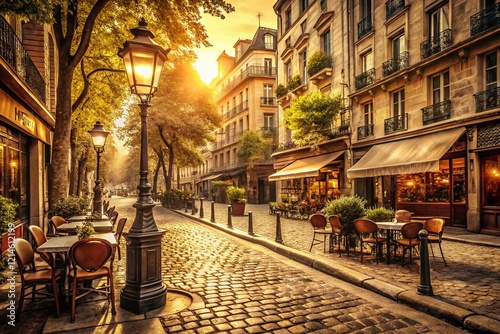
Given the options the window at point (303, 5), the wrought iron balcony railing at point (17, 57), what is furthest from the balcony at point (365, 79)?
the wrought iron balcony railing at point (17, 57)

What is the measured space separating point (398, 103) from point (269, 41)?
77.2 feet

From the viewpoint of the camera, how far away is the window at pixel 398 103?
48.5 feet

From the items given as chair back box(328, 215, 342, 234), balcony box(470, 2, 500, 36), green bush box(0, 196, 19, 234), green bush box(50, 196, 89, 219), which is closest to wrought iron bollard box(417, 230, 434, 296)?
chair back box(328, 215, 342, 234)

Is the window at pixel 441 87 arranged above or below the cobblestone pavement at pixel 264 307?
above

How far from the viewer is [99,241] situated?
416 cm

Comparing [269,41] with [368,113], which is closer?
[368,113]

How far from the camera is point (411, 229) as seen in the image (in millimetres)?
6504

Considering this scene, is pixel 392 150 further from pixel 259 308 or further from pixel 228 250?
pixel 259 308

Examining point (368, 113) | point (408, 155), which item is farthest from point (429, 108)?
point (368, 113)

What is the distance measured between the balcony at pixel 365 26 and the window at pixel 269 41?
62.9ft

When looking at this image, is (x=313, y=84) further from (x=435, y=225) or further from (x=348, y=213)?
(x=435, y=225)

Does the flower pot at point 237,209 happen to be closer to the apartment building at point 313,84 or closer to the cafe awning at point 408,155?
the apartment building at point 313,84

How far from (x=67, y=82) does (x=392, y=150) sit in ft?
40.7

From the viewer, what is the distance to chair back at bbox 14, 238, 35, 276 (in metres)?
4.04
